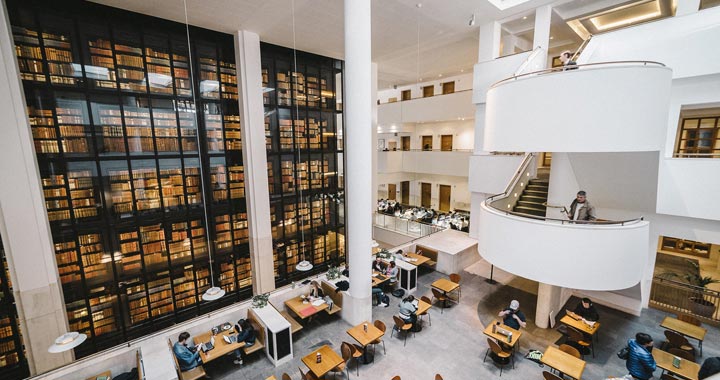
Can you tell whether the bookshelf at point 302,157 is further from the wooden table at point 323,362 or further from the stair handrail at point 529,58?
the stair handrail at point 529,58

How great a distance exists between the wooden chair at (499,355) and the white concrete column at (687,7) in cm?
1002

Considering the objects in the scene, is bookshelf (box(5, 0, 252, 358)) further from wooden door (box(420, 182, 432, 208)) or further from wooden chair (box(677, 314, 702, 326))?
wooden door (box(420, 182, 432, 208))

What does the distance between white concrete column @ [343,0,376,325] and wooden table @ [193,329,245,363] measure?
2995 mm

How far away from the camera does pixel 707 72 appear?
692 centimetres

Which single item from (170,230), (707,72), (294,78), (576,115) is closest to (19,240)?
(170,230)

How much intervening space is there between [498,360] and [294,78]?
37.6 ft

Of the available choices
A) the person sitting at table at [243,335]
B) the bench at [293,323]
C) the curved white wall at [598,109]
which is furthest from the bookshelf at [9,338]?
Answer: the curved white wall at [598,109]

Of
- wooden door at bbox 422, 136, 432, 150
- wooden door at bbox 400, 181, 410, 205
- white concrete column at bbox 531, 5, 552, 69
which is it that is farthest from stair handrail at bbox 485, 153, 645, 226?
wooden door at bbox 400, 181, 410, 205

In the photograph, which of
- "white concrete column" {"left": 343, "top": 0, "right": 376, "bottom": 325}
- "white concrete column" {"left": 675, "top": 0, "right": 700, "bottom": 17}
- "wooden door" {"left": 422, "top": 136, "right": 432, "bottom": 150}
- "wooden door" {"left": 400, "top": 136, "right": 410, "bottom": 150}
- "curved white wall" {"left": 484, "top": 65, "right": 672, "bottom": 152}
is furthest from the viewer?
"wooden door" {"left": 400, "top": 136, "right": 410, "bottom": 150}

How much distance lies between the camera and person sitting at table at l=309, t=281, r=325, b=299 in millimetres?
8181

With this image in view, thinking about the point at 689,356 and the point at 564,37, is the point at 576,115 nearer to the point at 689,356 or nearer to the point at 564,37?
the point at 689,356

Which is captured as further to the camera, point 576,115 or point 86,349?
point 86,349

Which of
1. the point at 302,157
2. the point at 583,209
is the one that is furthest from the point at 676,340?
the point at 302,157

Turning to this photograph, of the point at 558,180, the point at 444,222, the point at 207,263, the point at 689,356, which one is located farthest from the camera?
the point at 444,222
